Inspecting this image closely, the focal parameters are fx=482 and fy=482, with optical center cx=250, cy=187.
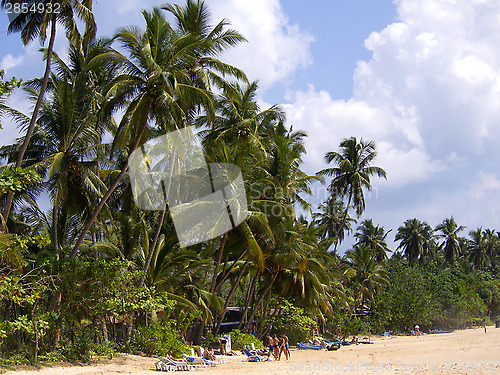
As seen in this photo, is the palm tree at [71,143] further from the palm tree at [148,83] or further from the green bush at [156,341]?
the green bush at [156,341]

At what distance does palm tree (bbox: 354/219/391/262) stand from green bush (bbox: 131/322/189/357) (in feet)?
132

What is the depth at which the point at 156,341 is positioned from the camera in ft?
52.7

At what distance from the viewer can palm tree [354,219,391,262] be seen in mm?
53844

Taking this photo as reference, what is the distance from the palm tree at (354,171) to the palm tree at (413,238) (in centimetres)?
2924

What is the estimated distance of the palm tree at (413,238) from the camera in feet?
194

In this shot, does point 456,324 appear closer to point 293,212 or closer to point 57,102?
point 293,212

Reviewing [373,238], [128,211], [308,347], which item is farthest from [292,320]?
[373,238]

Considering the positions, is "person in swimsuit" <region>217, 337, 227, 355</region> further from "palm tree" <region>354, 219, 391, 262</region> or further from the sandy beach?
"palm tree" <region>354, 219, 391, 262</region>

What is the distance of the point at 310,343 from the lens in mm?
27297

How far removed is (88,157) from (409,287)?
35.0m

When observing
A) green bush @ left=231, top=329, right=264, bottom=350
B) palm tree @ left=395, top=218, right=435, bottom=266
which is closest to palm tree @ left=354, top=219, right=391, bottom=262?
palm tree @ left=395, top=218, right=435, bottom=266

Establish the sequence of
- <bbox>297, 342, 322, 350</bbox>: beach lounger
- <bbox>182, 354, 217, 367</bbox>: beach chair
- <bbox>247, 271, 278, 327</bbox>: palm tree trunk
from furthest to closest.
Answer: <bbox>297, 342, 322, 350</bbox>: beach lounger
<bbox>247, 271, 278, 327</bbox>: palm tree trunk
<bbox>182, 354, 217, 367</bbox>: beach chair

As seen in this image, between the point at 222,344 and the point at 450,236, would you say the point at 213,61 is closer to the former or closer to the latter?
the point at 222,344

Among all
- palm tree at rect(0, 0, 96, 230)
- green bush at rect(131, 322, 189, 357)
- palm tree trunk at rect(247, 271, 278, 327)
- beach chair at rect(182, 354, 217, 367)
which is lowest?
beach chair at rect(182, 354, 217, 367)
